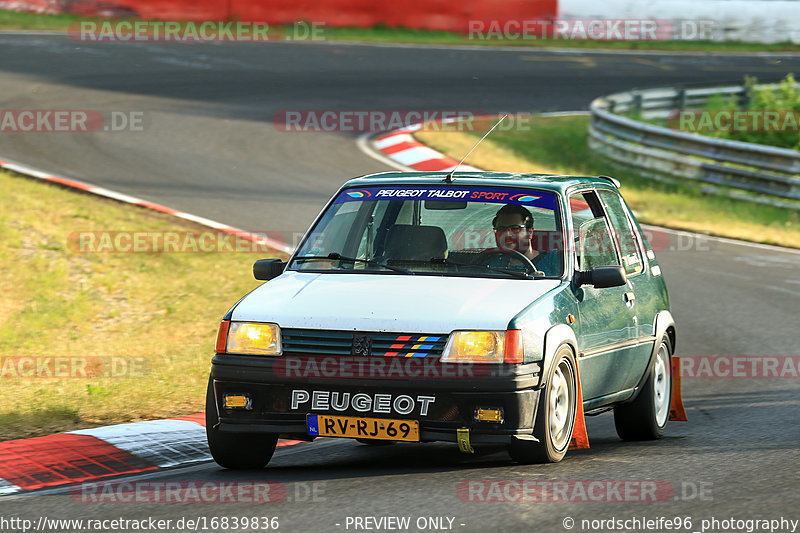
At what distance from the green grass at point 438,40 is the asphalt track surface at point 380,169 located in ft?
4.49

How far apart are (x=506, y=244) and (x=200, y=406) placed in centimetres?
262

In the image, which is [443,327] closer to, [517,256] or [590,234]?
[517,256]

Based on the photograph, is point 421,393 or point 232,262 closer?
point 421,393

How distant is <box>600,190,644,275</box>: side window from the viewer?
7.74 meters

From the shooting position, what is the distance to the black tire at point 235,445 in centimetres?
630

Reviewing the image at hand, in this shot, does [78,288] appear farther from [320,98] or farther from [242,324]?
[320,98]

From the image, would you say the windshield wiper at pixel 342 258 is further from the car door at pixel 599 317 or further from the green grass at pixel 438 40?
the green grass at pixel 438 40

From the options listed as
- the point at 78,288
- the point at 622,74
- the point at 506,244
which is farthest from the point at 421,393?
the point at 622,74

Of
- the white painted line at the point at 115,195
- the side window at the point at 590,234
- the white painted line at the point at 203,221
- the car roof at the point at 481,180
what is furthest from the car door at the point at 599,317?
the white painted line at the point at 115,195

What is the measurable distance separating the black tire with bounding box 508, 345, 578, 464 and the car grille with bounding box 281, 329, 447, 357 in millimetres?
598

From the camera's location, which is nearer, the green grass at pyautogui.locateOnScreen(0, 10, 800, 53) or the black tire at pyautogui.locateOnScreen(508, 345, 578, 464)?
the black tire at pyautogui.locateOnScreen(508, 345, 578, 464)

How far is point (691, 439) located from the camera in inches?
295

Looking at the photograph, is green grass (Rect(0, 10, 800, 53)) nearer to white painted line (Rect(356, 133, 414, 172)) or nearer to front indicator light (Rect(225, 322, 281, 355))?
white painted line (Rect(356, 133, 414, 172))

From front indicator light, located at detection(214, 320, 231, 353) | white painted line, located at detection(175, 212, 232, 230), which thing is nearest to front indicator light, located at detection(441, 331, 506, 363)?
front indicator light, located at detection(214, 320, 231, 353)
